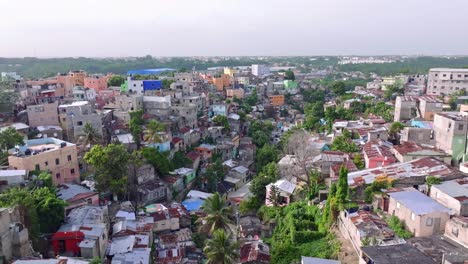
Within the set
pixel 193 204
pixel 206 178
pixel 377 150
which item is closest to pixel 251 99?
pixel 206 178

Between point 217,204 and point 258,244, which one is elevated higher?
point 217,204

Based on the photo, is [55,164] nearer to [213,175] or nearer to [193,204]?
[193,204]

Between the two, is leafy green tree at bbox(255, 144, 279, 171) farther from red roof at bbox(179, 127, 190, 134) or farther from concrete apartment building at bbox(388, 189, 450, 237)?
concrete apartment building at bbox(388, 189, 450, 237)

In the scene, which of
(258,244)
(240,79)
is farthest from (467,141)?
(240,79)

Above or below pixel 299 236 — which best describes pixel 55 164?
above

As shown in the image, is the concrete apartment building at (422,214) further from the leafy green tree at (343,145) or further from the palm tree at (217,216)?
the leafy green tree at (343,145)

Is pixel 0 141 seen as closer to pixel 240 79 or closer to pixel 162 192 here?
pixel 162 192
